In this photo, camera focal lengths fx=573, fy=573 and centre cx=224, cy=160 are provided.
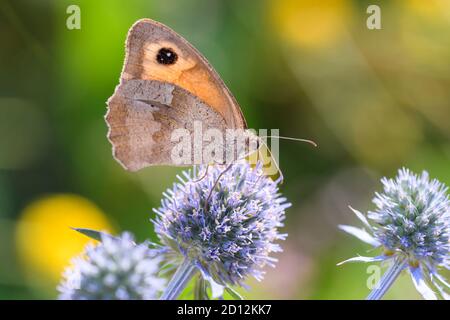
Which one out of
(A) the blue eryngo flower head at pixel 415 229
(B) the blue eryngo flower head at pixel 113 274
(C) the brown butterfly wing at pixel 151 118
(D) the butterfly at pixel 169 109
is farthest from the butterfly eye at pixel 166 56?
(A) the blue eryngo flower head at pixel 415 229

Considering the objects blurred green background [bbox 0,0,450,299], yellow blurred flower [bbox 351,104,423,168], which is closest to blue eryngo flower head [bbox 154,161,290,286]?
blurred green background [bbox 0,0,450,299]

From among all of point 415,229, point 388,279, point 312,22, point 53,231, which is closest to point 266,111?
point 312,22

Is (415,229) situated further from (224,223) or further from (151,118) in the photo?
(151,118)

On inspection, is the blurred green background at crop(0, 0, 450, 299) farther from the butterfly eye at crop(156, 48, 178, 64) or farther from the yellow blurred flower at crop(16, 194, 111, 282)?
the butterfly eye at crop(156, 48, 178, 64)

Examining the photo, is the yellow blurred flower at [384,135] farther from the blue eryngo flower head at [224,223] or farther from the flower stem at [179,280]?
the flower stem at [179,280]

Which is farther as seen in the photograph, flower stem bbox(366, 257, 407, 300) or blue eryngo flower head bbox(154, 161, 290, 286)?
blue eryngo flower head bbox(154, 161, 290, 286)
